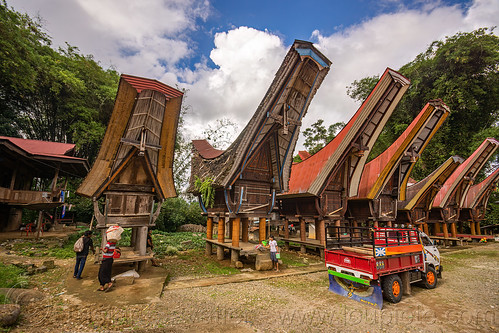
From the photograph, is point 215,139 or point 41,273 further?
point 215,139

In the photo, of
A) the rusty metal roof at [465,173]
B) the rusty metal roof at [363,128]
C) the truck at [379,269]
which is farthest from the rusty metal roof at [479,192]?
the truck at [379,269]

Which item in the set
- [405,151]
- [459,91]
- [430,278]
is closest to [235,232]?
[430,278]

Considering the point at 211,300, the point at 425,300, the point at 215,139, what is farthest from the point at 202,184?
the point at 215,139

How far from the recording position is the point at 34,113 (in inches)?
952

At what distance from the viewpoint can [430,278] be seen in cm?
883

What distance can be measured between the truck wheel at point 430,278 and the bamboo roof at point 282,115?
23.7 ft

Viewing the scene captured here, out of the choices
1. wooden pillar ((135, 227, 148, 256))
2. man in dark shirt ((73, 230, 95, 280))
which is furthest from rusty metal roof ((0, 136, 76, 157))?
wooden pillar ((135, 227, 148, 256))

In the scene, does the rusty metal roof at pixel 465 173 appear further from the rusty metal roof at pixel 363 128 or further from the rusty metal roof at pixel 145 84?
the rusty metal roof at pixel 145 84

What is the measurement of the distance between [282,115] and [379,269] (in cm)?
789

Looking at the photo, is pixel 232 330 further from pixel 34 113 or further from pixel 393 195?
pixel 34 113

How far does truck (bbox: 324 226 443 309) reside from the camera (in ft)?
22.5

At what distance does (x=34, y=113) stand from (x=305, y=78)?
2719cm

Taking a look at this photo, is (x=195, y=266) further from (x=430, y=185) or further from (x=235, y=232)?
(x=430, y=185)

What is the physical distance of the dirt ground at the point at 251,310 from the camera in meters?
5.39
